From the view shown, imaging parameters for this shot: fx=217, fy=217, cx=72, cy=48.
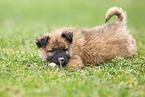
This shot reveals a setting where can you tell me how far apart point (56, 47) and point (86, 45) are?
3.62ft

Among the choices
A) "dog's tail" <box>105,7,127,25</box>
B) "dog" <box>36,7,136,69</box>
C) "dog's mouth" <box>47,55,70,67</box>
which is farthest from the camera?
"dog's tail" <box>105,7,127,25</box>

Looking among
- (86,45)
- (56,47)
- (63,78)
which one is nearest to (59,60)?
(56,47)

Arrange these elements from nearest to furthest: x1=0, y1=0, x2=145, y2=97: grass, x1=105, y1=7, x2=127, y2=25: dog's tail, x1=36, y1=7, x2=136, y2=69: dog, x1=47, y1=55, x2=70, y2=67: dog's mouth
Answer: x1=0, y1=0, x2=145, y2=97: grass, x1=47, y1=55, x2=70, y2=67: dog's mouth, x1=36, y1=7, x2=136, y2=69: dog, x1=105, y1=7, x2=127, y2=25: dog's tail

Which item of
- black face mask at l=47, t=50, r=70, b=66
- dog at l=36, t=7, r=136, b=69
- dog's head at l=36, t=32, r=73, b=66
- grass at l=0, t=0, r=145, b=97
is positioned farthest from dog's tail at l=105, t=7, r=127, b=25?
black face mask at l=47, t=50, r=70, b=66

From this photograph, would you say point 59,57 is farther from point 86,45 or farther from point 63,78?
point 86,45

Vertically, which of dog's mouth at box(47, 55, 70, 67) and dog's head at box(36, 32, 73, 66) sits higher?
dog's head at box(36, 32, 73, 66)

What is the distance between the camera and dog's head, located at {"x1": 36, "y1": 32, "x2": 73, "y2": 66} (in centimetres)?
566

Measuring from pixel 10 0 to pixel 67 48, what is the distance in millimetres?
25461

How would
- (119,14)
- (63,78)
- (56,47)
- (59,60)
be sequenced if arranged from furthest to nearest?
1. (119,14)
2. (56,47)
3. (59,60)
4. (63,78)

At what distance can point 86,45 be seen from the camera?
21.3ft

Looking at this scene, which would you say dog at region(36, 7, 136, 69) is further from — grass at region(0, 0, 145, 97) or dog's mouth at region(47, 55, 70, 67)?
grass at region(0, 0, 145, 97)

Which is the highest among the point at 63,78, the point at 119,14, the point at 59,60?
the point at 119,14

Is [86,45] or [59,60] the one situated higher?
[86,45]

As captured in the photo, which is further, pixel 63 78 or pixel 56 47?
pixel 56 47
